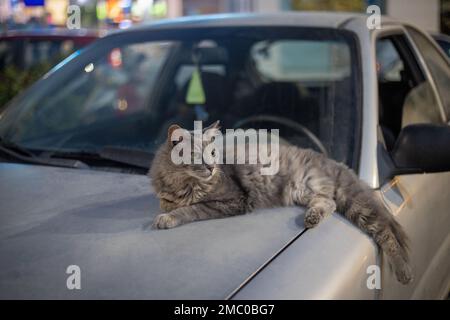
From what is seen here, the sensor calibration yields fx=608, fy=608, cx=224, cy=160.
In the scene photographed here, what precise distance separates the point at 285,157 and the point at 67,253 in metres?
1.03

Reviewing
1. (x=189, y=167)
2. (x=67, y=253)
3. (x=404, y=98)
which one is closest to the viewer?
(x=67, y=253)

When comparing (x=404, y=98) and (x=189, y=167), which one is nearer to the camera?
(x=189, y=167)

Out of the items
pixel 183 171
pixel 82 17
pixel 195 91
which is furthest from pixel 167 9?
pixel 183 171

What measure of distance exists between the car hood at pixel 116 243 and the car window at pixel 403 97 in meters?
1.41

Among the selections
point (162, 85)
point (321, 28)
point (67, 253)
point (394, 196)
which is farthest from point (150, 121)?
point (67, 253)

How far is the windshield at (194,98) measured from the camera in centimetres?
298

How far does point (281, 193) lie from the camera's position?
2.34m

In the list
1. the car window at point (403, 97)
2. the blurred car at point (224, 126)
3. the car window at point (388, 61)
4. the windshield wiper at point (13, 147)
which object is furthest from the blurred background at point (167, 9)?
the windshield wiper at point (13, 147)

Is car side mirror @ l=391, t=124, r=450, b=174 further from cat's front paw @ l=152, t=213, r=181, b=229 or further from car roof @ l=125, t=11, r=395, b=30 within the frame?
cat's front paw @ l=152, t=213, r=181, b=229

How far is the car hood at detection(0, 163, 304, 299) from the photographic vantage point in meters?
1.61

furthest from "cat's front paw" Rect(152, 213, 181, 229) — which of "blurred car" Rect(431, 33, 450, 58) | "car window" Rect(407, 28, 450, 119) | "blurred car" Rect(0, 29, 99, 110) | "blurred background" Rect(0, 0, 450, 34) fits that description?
"blurred background" Rect(0, 0, 450, 34)

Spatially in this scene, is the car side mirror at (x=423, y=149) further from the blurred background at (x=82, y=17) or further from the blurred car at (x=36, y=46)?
the blurred car at (x=36, y=46)
